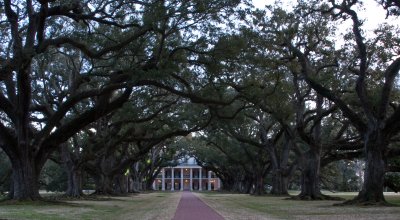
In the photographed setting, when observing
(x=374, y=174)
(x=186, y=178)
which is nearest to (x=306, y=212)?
(x=374, y=174)

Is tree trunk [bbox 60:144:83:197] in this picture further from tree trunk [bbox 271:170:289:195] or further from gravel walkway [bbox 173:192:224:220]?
tree trunk [bbox 271:170:289:195]

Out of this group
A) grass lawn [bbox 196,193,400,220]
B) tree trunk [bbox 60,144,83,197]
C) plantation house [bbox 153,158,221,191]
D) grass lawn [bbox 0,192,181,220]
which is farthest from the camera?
plantation house [bbox 153,158,221,191]

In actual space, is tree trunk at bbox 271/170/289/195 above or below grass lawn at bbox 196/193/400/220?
above

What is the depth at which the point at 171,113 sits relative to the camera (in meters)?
37.8

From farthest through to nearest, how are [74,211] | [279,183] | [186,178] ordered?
[186,178] → [279,183] → [74,211]

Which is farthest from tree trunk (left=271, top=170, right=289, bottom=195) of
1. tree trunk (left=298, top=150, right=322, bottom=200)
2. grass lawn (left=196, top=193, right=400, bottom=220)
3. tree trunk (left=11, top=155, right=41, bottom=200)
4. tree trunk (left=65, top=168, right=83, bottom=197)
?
tree trunk (left=11, top=155, right=41, bottom=200)

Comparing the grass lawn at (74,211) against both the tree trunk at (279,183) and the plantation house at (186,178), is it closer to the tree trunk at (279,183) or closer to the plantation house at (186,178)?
the tree trunk at (279,183)

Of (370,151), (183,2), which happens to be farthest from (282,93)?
(183,2)

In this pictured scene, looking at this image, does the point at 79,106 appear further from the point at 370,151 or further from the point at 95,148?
the point at 370,151

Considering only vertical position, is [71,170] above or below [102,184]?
above

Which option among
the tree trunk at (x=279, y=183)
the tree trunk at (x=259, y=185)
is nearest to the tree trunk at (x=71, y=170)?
the tree trunk at (x=279, y=183)

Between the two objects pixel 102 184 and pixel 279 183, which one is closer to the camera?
pixel 102 184

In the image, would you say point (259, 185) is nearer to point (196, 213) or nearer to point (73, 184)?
point (73, 184)

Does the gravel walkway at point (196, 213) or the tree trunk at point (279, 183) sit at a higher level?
the tree trunk at point (279, 183)
